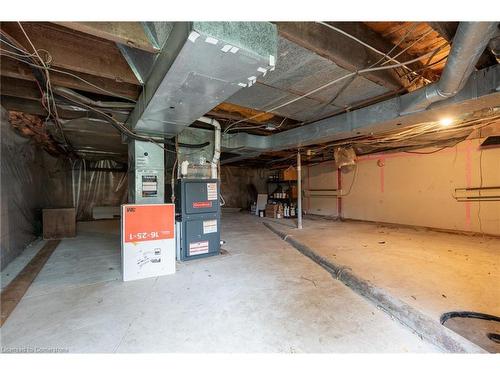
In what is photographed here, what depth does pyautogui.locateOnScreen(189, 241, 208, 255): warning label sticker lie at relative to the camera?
118 inches

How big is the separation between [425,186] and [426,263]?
2.89m

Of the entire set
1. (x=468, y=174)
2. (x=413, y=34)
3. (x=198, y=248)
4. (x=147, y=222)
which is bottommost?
(x=198, y=248)

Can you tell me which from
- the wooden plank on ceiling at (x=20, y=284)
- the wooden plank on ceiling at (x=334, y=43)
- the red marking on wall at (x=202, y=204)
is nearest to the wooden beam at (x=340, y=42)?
the wooden plank on ceiling at (x=334, y=43)

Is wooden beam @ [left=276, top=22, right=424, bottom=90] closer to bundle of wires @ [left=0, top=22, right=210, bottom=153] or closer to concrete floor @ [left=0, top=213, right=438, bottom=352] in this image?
bundle of wires @ [left=0, top=22, right=210, bottom=153]

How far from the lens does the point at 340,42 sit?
65.4 inches

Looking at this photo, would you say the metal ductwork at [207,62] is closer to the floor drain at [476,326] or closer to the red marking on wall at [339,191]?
the floor drain at [476,326]

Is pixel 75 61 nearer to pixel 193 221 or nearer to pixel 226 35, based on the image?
pixel 226 35

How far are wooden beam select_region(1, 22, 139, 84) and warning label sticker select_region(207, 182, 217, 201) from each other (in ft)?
5.26

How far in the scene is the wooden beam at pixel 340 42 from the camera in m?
1.46

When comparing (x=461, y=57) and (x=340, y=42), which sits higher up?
(x=340, y=42)

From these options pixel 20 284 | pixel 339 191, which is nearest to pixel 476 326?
pixel 20 284

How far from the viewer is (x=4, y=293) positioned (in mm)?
2002

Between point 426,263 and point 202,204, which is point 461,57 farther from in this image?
point 202,204
